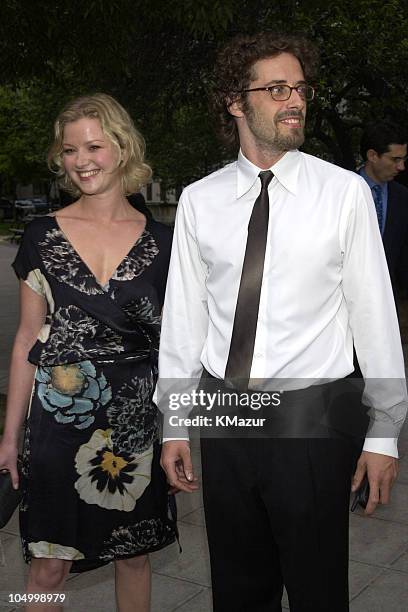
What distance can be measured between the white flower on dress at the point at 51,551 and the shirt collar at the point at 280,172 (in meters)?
1.42

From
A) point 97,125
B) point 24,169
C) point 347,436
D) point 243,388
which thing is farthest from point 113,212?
point 24,169

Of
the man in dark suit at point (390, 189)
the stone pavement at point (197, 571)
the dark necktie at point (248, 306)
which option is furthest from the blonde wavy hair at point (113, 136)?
the man in dark suit at point (390, 189)

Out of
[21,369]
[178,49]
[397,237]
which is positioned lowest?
[21,369]

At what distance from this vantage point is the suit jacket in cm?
570

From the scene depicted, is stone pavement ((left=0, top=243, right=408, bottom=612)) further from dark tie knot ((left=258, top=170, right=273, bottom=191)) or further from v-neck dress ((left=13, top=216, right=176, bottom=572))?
dark tie knot ((left=258, top=170, right=273, bottom=191))

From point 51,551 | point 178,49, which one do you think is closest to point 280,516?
point 51,551

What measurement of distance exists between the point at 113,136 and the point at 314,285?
104cm

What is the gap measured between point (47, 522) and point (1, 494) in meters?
0.19

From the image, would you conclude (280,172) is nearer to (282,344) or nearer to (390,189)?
(282,344)

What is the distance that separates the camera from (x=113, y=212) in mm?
3234

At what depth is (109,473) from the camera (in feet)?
10.5

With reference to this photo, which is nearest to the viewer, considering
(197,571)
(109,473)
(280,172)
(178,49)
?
(280,172)

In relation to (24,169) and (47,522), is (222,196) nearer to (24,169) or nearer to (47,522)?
(47,522)

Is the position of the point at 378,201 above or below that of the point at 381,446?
above
